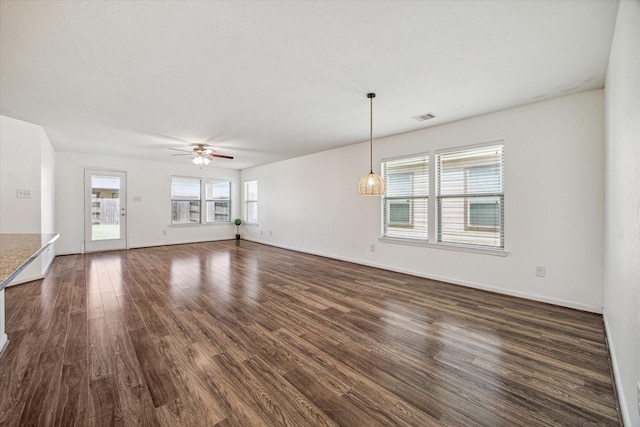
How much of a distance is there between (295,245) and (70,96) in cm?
532

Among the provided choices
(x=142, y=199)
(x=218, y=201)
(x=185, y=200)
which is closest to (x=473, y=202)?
(x=218, y=201)

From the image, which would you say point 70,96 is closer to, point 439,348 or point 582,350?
point 439,348

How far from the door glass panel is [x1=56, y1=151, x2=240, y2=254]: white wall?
9.7 inches

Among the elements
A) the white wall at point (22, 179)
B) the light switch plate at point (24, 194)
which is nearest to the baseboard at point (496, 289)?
the white wall at point (22, 179)

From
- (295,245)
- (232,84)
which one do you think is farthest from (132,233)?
(232,84)

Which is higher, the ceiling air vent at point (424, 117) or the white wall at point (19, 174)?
the ceiling air vent at point (424, 117)

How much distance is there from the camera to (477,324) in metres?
2.81

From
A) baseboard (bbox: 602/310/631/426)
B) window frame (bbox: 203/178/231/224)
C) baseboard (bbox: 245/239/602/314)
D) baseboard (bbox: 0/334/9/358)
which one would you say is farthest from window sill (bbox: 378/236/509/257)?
window frame (bbox: 203/178/231/224)

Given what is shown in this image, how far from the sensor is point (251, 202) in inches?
374

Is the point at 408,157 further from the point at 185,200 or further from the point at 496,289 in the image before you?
the point at 185,200

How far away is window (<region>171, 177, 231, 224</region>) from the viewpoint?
8.48 m

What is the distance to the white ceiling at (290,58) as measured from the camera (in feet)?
6.20

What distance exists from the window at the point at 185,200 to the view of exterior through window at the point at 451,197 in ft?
21.4

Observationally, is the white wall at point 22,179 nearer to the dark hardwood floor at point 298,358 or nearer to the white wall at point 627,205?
the dark hardwood floor at point 298,358
